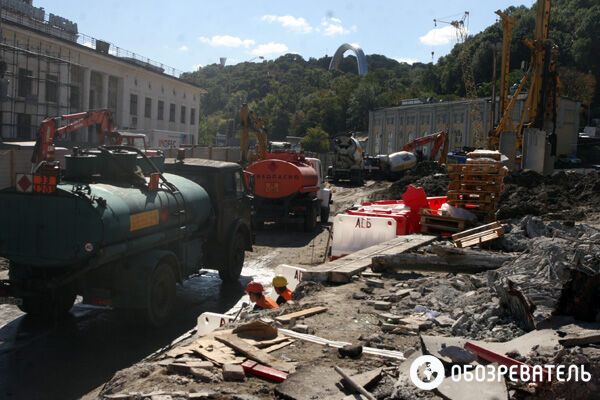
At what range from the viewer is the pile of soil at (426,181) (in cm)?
2743

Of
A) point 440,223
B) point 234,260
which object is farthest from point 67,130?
point 440,223

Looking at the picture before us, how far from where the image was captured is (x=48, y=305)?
1005cm

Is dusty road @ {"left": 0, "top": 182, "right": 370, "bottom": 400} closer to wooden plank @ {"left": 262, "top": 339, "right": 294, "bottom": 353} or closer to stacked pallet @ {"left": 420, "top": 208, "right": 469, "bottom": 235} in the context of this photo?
wooden plank @ {"left": 262, "top": 339, "right": 294, "bottom": 353}

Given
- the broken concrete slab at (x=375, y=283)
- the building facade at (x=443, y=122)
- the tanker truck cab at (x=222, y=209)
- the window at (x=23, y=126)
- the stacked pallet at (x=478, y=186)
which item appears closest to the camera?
the broken concrete slab at (x=375, y=283)

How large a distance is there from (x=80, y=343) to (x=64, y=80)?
1166 inches

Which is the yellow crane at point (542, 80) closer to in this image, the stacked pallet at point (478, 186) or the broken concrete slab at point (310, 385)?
the stacked pallet at point (478, 186)

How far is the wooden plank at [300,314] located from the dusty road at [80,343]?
2189mm

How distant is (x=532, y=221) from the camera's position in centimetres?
1236

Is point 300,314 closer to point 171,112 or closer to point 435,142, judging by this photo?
point 435,142

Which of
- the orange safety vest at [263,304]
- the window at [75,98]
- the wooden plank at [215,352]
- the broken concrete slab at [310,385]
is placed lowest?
the orange safety vest at [263,304]

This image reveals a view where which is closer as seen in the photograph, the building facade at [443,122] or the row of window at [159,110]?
the row of window at [159,110]

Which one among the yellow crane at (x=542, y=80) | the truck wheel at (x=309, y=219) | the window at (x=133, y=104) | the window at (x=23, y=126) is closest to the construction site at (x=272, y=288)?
the truck wheel at (x=309, y=219)

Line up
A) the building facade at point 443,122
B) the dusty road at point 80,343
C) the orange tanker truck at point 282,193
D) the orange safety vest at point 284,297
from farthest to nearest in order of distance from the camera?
the building facade at point 443,122
the orange tanker truck at point 282,193
the orange safety vest at point 284,297
the dusty road at point 80,343

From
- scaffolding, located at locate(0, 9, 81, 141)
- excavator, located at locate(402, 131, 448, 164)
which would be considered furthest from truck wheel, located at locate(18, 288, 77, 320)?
excavator, located at locate(402, 131, 448, 164)
